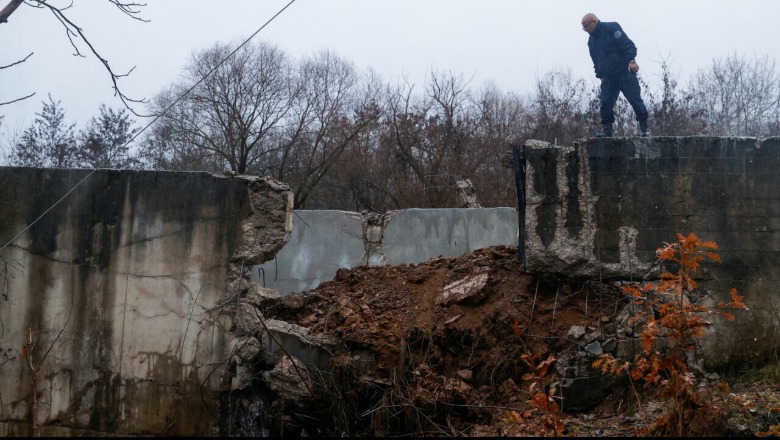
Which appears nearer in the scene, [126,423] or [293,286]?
[126,423]

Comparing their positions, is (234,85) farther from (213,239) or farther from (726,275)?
(726,275)

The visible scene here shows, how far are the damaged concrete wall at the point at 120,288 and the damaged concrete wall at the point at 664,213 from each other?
96.2 inches

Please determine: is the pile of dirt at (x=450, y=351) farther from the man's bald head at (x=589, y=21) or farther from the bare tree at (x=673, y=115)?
the bare tree at (x=673, y=115)

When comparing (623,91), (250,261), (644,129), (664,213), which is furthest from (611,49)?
(250,261)

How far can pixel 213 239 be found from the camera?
21.4ft

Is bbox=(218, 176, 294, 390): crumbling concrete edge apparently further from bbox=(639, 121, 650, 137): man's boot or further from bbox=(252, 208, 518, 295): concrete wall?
bbox=(252, 208, 518, 295): concrete wall

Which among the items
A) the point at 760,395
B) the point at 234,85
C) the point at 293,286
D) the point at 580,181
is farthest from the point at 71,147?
the point at 760,395

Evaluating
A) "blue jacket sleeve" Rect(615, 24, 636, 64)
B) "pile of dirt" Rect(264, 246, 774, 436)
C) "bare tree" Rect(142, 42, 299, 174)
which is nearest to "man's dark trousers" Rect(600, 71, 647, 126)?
"blue jacket sleeve" Rect(615, 24, 636, 64)

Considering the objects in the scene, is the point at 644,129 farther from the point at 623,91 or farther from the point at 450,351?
the point at 450,351

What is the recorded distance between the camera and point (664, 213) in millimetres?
6484

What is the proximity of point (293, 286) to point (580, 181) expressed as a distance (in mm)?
6387

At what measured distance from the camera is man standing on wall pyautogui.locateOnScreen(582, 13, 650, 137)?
7449mm

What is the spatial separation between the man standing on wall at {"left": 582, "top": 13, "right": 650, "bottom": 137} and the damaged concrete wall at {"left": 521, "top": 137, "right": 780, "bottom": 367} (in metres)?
0.93

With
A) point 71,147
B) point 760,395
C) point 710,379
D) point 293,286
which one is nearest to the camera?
point 760,395
